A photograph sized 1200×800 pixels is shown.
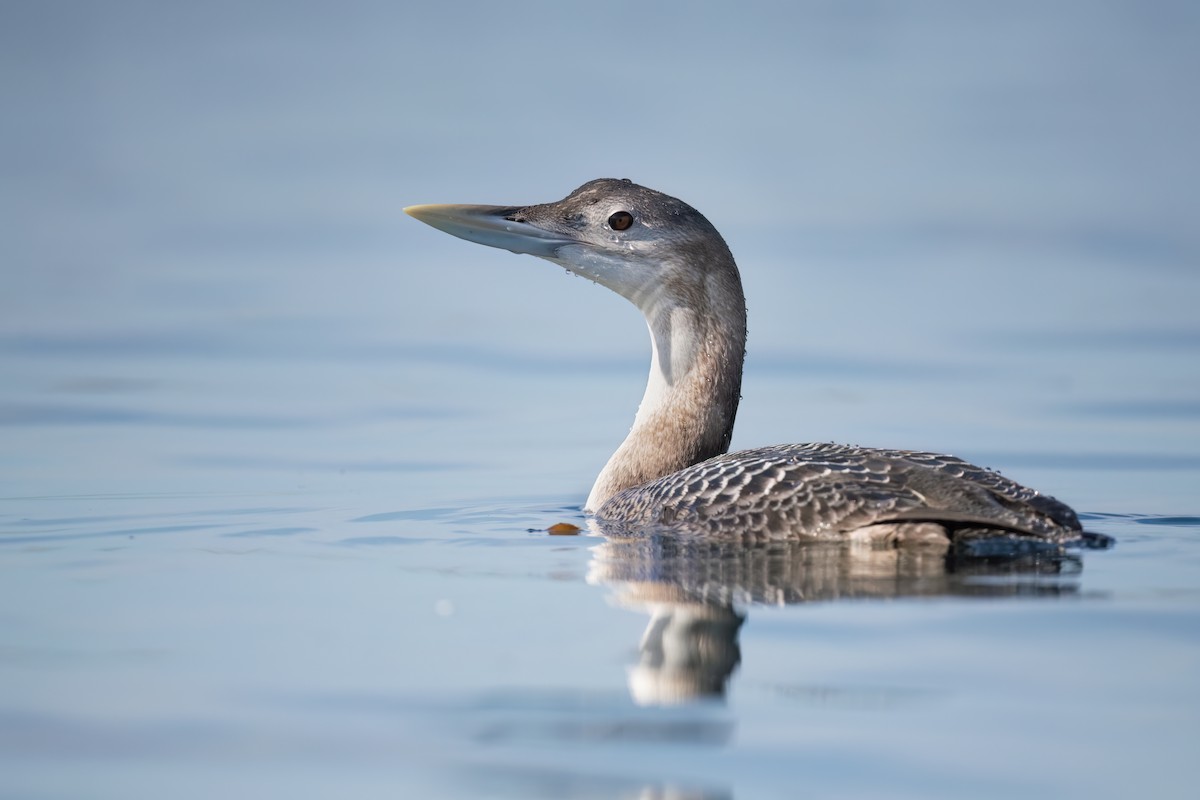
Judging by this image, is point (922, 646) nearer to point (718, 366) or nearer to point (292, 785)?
point (292, 785)

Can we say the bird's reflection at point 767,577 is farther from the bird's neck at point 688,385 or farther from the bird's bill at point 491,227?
the bird's bill at point 491,227

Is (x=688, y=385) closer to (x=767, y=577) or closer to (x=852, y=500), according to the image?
(x=852, y=500)

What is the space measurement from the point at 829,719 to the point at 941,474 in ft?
6.85

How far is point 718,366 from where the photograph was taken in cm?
748

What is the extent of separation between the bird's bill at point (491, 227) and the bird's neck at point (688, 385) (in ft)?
1.54

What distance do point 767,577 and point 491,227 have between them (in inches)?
95.4

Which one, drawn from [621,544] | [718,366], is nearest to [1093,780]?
[621,544]

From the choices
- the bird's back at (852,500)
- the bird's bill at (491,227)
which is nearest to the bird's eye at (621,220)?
the bird's bill at (491,227)

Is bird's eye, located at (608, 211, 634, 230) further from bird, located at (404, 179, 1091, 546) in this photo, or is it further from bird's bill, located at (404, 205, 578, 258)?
bird's bill, located at (404, 205, 578, 258)

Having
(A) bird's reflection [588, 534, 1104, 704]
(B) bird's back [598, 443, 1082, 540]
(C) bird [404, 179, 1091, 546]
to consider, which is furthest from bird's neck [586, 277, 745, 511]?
(A) bird's reflection [588, 534, 1104, 704]

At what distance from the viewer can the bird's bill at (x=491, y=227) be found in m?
7.65

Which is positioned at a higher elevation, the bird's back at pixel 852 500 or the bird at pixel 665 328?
the bird at pixel 665 328

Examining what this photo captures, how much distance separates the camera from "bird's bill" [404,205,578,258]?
7652 mm

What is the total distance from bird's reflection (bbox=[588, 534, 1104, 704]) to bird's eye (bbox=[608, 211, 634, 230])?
59.6 inches
